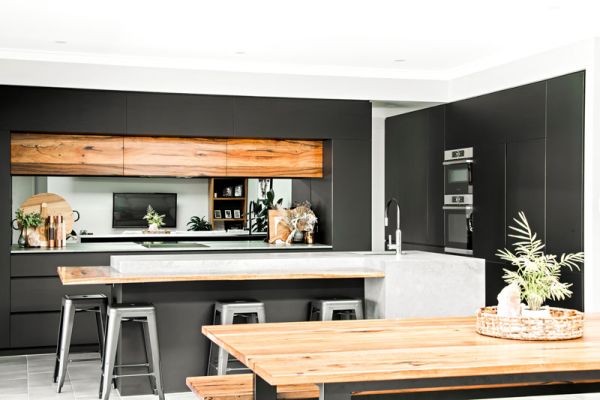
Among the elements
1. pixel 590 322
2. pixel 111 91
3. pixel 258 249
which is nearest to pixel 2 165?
pixel 111 91

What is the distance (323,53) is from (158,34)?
1.50 metres

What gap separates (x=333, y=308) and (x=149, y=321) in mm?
1256

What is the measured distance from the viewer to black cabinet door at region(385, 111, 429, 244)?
27.0 ft

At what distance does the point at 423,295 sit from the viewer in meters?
5.54

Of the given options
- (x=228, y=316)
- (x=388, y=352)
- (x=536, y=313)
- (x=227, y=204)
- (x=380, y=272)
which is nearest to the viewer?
(x=388, y=352)

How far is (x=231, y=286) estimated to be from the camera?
5.59 metres

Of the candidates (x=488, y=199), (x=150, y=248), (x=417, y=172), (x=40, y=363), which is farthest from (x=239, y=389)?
(x=417, y=172)

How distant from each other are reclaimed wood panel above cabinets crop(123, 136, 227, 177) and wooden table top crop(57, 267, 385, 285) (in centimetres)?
200

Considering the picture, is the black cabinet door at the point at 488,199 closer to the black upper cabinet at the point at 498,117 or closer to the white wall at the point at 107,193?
the black upper cabinet at the point at 498,117

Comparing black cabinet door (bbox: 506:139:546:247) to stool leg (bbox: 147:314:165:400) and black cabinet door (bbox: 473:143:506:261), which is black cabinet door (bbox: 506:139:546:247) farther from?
stool leg (bbox: 147:314:165:400)

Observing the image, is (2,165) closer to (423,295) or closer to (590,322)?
(423,295)

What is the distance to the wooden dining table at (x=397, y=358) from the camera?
98.7 inches

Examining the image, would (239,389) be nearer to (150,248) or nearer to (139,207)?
(150,248)

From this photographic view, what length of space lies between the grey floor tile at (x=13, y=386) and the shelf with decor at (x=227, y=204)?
175 inches
